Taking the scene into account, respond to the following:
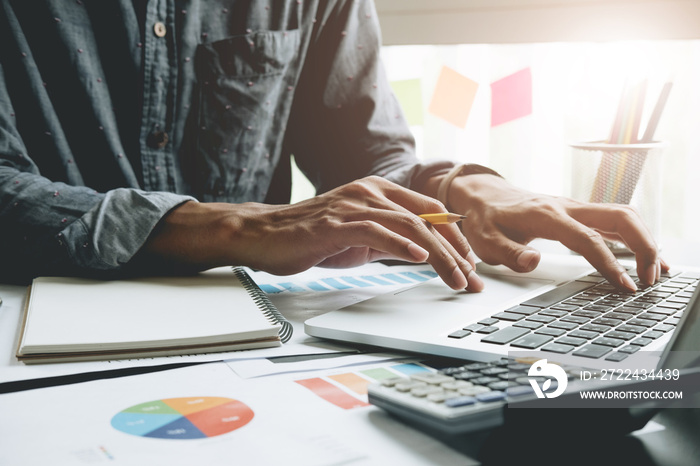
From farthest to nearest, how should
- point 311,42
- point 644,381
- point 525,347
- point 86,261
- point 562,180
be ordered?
1. point 562,180
2. point 311,42
3. point 86,261
4. point 525,347
5. point 644,381

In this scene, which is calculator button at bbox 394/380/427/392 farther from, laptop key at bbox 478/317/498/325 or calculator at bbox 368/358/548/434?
laptop key at bbox 478/317/498/325

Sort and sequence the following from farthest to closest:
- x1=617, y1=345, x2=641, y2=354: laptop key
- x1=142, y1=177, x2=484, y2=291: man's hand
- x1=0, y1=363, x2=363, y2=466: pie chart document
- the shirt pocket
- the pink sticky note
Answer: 1. the pink sticky note
2. the shirt pocket
3. x1=142, y1=177, x2=484, y2=291: man's hand
4. x1=617, y1=345, x2=641, y2=354: laptop key
5. x1=0, y1=363, x2=363, y2=466: pie chart document

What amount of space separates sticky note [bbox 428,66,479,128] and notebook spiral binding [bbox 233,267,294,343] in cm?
73

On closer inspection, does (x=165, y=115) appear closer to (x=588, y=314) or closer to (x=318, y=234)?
(x=318, y=234)

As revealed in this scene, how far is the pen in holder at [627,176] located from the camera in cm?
92

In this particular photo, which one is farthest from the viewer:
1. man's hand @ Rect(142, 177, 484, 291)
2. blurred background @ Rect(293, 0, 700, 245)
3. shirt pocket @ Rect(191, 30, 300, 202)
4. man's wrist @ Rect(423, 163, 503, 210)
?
blurred background @ Rect(293, 0, 700, 245)

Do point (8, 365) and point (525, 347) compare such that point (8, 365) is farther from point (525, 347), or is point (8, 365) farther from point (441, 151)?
point (441, 151)

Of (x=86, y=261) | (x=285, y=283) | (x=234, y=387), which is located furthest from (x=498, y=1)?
(x=234, y=387)

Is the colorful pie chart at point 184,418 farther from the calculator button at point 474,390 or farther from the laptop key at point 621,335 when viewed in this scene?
the laptop key at point 621,335

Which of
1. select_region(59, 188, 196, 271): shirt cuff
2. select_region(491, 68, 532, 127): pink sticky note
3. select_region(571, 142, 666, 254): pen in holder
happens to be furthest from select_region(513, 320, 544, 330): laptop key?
select_region(491, 68, 532, 127): pink sticky note

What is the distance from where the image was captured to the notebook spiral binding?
0.52 metres

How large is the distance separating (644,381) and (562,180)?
96cm

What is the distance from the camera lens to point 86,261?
0.65 meters

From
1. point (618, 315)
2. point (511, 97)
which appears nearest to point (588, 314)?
point (618, 315)
